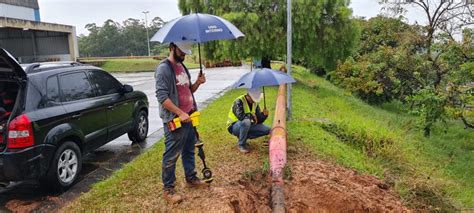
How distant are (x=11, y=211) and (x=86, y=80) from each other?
226cm

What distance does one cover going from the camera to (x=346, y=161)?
654 cm

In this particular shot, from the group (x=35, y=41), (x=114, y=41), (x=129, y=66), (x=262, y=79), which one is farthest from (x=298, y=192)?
(x=114, y=41)

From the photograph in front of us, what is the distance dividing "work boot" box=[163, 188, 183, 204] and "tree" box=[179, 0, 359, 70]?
1155 cm

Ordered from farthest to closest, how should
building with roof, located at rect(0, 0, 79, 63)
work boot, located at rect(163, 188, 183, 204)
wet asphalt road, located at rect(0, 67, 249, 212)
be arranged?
building with roof, located at rect(0, 0, 79, 63)
wet asphalt road, located at rect(0, 67, 249, 212)
work boot, located at rect(163, 188, 183, 204)

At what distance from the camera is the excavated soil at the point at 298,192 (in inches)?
182

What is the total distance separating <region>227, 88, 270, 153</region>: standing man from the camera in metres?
6.11

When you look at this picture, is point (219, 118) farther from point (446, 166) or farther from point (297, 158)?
point (446, 166)

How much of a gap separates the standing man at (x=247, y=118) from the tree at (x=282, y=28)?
31.6 feet

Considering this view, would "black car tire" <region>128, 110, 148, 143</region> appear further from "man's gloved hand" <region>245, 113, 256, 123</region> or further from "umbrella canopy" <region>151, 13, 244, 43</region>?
"umbrella canopy" <region>151, 13, 244, 43</region>

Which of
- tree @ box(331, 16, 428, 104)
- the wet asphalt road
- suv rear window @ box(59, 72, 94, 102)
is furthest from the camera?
tree @ box(331, 16, 428, 104)

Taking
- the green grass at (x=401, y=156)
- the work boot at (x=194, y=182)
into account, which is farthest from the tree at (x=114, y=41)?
the work boot at (x=194, y=182)

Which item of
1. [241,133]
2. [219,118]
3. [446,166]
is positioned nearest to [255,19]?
[219,118]

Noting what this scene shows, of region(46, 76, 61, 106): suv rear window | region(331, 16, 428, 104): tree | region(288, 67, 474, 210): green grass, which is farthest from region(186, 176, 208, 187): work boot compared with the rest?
region(331, 16, 428, 104): tree

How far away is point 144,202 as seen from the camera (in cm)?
466
